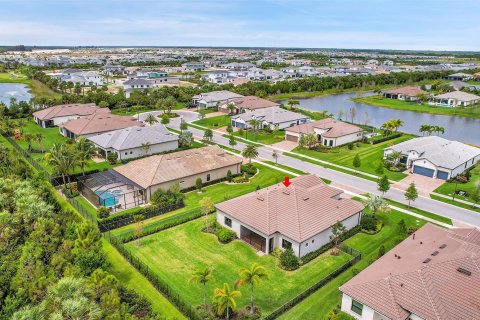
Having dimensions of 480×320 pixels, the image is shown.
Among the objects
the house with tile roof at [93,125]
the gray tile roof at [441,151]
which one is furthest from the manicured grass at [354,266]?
the house with tile roof at [93,125]

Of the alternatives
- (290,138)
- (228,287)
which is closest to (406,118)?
(290,138)

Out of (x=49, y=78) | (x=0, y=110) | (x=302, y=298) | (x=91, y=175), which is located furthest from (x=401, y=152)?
(x=49, y=78)

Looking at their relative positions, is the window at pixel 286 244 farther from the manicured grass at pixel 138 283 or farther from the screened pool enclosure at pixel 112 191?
the screened pool enclosure at pixel 112 191

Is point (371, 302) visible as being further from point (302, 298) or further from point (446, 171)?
point (446, 171)

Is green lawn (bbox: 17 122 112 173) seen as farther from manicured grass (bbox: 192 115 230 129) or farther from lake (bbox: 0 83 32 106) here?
lake (bbox: 0 83 32 106)

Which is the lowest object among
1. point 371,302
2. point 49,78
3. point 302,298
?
point 302,298

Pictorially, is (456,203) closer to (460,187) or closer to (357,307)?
(460,187)
